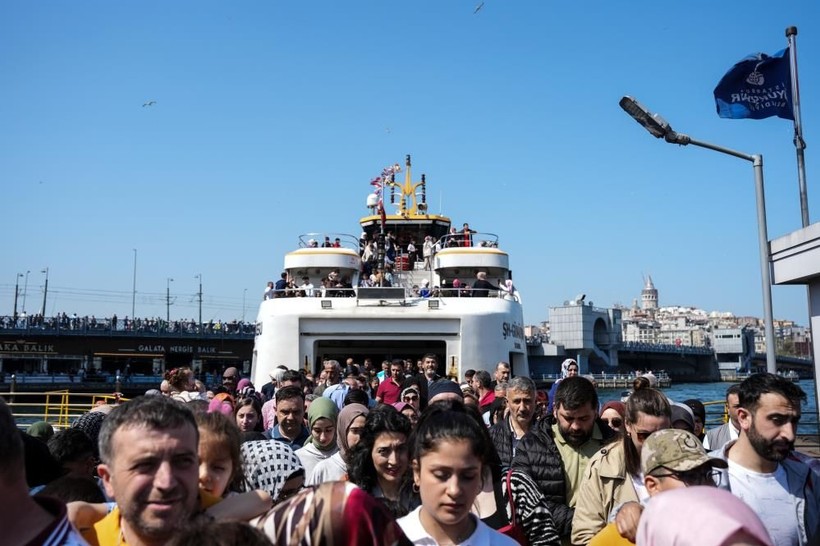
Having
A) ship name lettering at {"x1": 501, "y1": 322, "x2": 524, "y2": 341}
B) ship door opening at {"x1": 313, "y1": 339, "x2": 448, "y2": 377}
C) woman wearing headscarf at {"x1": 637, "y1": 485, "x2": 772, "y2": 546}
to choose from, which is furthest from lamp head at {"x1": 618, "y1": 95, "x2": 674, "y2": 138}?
ship door opening at {"x1": 313, "y1": 339, "x2": 448, "y2": 377}

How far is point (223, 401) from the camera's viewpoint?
687 centimetres

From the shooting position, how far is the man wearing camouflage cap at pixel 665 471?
101 inches

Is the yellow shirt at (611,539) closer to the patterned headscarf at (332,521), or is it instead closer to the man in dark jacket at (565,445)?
the patterned headscarf at (332,521)

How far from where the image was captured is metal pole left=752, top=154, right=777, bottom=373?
8.04 meters

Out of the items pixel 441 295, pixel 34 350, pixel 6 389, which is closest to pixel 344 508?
pixel 441 295

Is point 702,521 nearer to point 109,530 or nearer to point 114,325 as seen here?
point 109,530

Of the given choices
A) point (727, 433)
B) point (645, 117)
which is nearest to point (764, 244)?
point (645, 117)

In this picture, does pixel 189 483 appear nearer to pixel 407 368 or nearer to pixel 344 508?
pixel 344 508

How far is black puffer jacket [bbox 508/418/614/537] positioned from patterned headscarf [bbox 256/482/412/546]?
90.3 inches

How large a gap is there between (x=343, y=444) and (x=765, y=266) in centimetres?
546

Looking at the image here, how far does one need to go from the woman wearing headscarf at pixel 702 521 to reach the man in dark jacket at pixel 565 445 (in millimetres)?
2089

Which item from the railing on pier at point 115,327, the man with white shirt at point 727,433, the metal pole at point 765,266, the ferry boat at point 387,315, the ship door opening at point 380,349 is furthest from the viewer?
the railing on pier at point 115,327

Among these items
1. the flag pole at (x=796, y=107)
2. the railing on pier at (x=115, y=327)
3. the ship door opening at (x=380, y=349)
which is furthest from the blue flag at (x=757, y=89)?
the railing on pier at (x=115, y=327)

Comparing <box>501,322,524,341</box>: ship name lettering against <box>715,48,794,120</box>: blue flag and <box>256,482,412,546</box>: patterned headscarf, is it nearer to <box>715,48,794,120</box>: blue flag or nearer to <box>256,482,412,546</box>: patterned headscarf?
<box>715,48,794,120</box>: blue flag
